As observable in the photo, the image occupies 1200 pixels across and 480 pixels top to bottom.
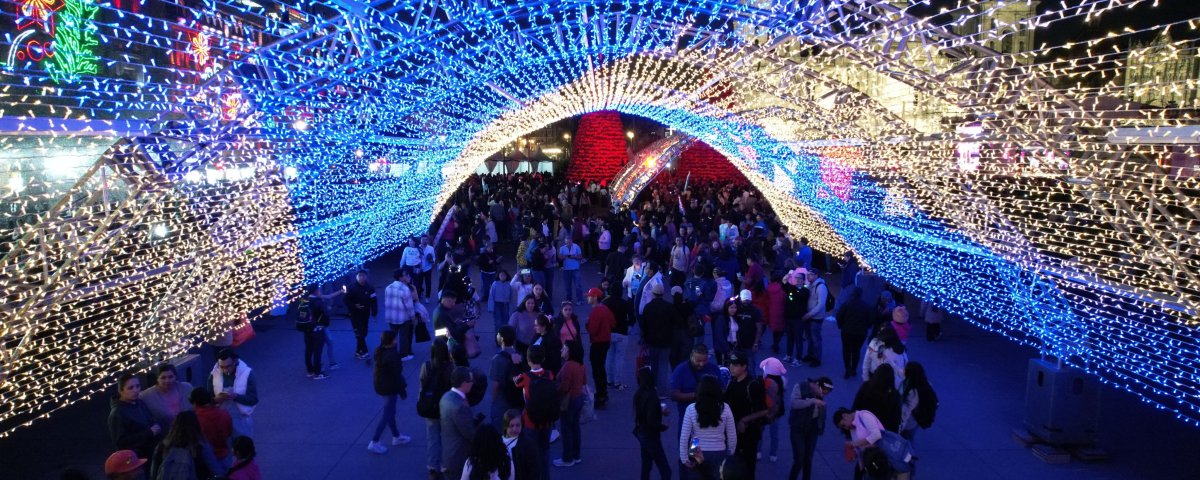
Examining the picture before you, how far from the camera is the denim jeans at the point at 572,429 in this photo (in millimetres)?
6543

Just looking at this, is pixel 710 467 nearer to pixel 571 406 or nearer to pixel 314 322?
pixel 571 406

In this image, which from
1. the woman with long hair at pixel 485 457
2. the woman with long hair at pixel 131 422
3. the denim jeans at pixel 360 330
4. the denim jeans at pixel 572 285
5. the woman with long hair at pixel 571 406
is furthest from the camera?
the denim jeans at pixel 572 285

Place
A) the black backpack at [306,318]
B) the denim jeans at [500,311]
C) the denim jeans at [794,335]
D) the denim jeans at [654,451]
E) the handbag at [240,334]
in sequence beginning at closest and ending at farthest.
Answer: the denim jeans at [654,451], the handbag at [240,334], the black backpack at [306,318], the denim jeans at [794,335], the denim jeans at [500,311]

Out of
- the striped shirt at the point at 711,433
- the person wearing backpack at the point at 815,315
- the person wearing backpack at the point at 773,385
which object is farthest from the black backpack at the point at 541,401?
the person wearing backpack at the point at 815,315

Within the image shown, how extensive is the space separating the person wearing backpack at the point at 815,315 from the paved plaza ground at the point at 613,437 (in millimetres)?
195

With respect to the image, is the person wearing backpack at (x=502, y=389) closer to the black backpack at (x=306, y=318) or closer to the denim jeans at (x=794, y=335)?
the black backpack at (x=306, y=318)

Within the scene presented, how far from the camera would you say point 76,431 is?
24.4 feet

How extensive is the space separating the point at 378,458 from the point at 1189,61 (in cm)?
1461

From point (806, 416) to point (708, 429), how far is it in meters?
1.08

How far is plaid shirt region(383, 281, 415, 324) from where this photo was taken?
9156 mm

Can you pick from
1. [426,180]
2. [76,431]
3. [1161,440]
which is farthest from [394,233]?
[1161,440]

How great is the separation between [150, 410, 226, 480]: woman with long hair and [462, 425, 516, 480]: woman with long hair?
1.75m

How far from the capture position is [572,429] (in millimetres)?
6637

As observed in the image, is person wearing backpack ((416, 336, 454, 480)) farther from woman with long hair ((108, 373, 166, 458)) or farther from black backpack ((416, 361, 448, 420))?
woman with long hair ((108, 373, 166, 458))
